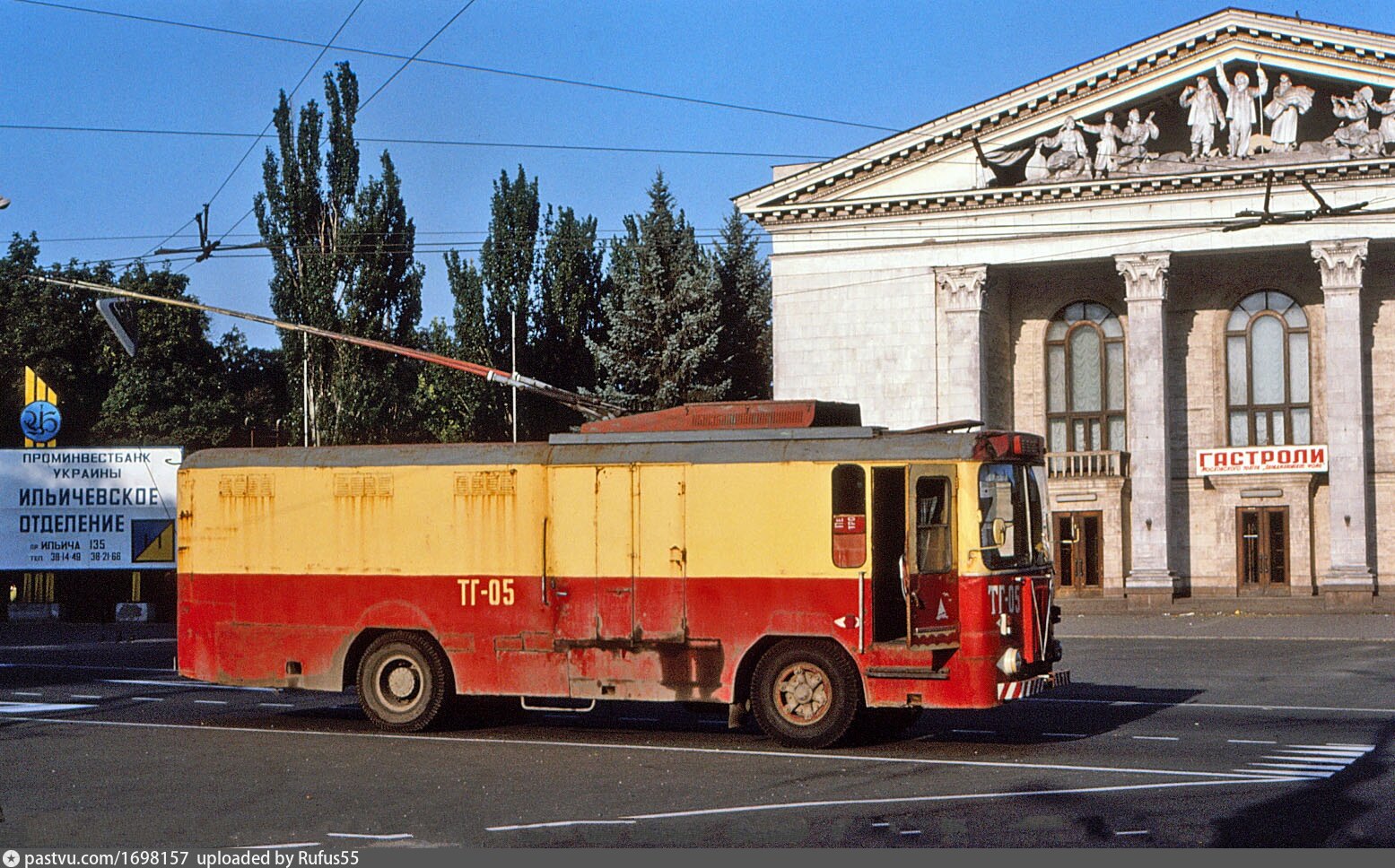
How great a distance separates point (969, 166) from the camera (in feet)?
157

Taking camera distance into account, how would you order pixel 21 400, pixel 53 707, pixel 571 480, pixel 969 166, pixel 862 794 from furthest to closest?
1. pixel 21 400
2. pixel 969 166
3. pixel 53 707
4. pixel 571 480
5. pixel 862 794

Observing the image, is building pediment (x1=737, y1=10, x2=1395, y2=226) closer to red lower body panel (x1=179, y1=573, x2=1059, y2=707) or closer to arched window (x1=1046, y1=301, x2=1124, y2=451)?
arched window (x1=1046, y1=301, x2=1124, y2=451)

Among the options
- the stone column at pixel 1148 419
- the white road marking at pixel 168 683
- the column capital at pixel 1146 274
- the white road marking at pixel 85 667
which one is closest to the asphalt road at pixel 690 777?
the white road marking at pixel 168 683

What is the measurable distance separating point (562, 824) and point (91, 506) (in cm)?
3262

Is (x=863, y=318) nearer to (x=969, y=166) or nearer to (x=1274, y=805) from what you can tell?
(x=969, y=166)

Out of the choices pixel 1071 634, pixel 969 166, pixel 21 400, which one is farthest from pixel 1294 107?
pixel 21 400

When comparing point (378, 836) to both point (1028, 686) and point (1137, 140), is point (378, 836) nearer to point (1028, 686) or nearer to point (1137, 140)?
point (1028, 686)

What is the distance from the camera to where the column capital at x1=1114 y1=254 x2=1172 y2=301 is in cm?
4650

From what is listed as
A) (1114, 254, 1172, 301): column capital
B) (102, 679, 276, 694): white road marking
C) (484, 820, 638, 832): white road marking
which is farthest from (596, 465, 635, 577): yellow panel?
(1114, 254, 1172, 301): column capital

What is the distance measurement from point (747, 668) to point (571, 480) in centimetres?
252

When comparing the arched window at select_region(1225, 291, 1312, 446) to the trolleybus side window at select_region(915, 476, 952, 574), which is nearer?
the trolleybus side window at select_region(915, 476, 952, 574)

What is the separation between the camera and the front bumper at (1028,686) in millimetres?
14766

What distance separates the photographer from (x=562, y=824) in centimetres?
1103

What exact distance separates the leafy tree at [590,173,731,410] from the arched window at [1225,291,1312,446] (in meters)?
16.3
